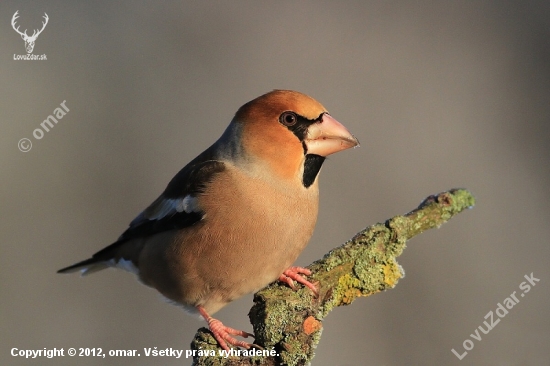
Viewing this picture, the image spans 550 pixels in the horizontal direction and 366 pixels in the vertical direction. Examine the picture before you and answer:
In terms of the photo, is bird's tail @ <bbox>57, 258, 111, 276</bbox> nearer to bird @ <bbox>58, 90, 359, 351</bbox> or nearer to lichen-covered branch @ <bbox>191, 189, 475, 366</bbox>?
bird @ <bbox>58, 90, 359, 351</bbox>

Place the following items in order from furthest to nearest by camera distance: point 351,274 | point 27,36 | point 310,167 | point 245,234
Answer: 1. point 27,36
2. point 310,167
3. point 245,234
4. point 351,274

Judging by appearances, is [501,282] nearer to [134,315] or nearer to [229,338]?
[134,315]

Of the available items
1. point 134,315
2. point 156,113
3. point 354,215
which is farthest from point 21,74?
point 354,215

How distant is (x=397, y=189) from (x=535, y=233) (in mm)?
1723

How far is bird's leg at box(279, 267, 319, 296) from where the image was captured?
3.39m

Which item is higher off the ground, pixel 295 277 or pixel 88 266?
pixel 88 266

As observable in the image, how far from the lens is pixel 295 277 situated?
11.6 ft

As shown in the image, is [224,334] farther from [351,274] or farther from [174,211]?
[174,211]

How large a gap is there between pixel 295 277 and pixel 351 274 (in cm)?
32

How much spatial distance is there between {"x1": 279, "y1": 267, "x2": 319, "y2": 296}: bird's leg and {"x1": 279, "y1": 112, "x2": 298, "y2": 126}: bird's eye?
874 mm

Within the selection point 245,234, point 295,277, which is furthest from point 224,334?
point 245,234

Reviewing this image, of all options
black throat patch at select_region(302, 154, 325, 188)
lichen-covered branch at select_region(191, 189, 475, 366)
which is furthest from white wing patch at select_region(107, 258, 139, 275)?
black throat patch at select_region(302, 154, 325, 188)

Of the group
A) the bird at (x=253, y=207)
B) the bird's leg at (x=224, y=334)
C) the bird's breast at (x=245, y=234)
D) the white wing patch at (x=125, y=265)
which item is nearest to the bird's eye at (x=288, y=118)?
the bird at (x=253, y=207)

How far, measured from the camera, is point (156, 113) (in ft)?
27.8
